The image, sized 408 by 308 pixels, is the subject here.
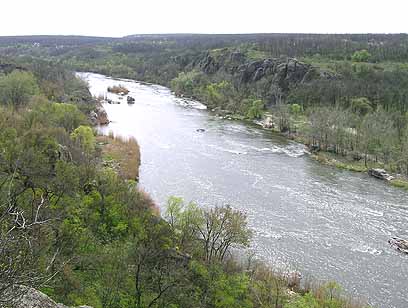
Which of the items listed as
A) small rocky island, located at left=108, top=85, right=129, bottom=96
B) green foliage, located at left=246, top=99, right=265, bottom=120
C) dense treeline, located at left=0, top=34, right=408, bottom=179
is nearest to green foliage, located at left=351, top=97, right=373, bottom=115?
dense treeline, located at left=0, top=34, right=408, bottom=179

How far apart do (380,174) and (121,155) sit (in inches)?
1150

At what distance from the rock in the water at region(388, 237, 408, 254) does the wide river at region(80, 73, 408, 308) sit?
542mm

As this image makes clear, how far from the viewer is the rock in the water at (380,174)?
49875 millimetres

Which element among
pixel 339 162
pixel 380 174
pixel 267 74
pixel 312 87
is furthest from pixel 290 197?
pixel 267 74

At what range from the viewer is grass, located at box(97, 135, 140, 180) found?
45.5 m

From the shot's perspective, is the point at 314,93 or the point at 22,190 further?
the point at 314,93

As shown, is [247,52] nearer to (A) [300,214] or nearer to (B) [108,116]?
(B) [108,116]

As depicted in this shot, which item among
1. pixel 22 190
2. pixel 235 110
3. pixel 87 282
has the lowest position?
pixel 235 110

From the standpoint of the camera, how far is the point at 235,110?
92.5 meters

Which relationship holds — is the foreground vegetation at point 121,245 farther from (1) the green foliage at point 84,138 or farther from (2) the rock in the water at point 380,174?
(2) the rock in the water at point 380,174

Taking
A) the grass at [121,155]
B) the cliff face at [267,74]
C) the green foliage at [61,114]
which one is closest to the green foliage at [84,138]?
the grass at [121,155]

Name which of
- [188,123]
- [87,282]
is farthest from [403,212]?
[188,123]

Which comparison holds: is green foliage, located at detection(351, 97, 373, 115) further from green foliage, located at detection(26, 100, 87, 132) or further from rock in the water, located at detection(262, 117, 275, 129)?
green foliage, located at detection(26, 100, 87, 132)

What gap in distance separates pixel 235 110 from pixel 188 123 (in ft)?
64.6
